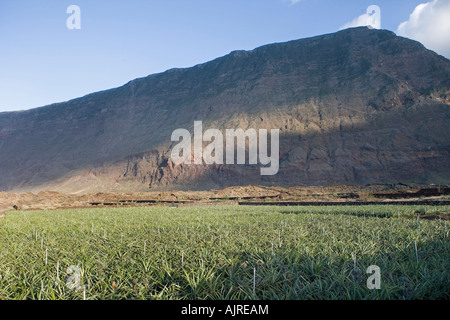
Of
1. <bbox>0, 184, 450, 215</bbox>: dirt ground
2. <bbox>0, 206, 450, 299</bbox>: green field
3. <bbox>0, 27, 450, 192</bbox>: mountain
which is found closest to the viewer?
<bbox>0, 206, 450, 299</bbox>: green field

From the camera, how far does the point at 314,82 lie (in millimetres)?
67375

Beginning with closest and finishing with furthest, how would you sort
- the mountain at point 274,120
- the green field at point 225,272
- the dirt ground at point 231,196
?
the green field at point 225,272 < the dirt ground at point 231,196 < the mountain at point 274,120

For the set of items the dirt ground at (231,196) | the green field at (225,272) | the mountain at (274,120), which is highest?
the mountain at (274,120)

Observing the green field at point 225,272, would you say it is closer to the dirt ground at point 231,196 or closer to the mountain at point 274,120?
the dirt ground at point 231,196

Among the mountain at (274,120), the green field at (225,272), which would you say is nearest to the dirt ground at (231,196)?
the mountain at (274,120)

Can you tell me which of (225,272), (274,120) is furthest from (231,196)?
(225,272)

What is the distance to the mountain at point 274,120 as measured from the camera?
171 feet

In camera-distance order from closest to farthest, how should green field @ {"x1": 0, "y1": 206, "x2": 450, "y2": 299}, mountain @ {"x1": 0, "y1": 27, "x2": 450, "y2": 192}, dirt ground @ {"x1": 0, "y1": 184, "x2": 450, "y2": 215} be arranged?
green field @ {"x1": 0, "y1": 206, "x2": 450, "y2": 299}
dirt ground @ {"x1": 0, "y1": 184, "x2": 450, "y2": 215}
mountain @ {"x1": 0, "y1": 27, "x2": 450, "y2": 192}

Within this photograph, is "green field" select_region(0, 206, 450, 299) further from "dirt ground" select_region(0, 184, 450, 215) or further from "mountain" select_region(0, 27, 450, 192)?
"mountain" select_region(0, 27, 450, 192)

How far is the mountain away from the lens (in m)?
52.0

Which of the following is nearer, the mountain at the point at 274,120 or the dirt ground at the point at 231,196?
the dirt ground at the point at 231,196

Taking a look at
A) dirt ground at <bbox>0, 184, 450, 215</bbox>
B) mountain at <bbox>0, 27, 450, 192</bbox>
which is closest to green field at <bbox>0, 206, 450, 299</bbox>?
dirt ground at <bbox>0, 184, 450, 215</bbox>

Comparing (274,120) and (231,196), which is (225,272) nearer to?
(231,196)

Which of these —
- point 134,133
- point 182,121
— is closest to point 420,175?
point 182,121
